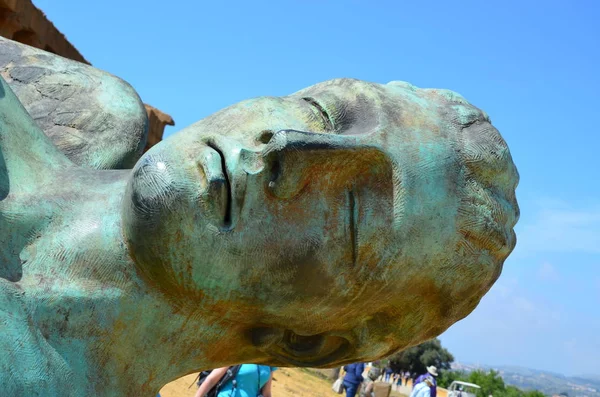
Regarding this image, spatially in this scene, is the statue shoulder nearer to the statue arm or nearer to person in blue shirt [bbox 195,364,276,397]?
the statue arm

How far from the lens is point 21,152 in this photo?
1605 mm

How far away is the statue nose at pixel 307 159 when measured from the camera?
1.38 metres

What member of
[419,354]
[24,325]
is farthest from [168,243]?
[419,354]

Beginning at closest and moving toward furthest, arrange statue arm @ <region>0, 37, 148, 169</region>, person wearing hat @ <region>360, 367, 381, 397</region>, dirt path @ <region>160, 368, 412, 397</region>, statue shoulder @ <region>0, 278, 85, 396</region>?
statue shoulder @ <region>0, 278, 85, 396</region> → statue arm @ <region>0, 37, 148, 169</region> → dirt path @ <region>160, 368, 412, 397</region> → person wearing hat @ <region>360, 367, 381, 397</region>

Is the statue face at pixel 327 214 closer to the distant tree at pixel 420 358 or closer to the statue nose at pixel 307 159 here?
the statue nose at pixel 307 159

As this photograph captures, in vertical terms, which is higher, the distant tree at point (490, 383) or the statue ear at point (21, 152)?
the distant tree at point (490, 383)

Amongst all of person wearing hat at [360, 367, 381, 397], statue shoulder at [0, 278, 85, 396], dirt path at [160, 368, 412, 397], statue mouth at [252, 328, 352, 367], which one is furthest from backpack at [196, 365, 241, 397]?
person wearing hat at [360, 367, 381, 397]

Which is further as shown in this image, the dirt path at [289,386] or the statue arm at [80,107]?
the dirt path at [289,386]

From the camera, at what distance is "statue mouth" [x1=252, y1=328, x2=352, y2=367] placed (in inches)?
62.1

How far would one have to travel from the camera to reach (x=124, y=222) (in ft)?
4.76

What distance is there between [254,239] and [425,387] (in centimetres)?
817

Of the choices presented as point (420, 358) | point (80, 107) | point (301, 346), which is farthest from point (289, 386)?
point (420, 358)

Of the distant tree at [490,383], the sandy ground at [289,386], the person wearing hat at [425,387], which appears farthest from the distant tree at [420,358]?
the person wearing hat at [425,387]

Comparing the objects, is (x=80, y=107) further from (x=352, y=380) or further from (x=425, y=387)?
(x=352, y=380)
